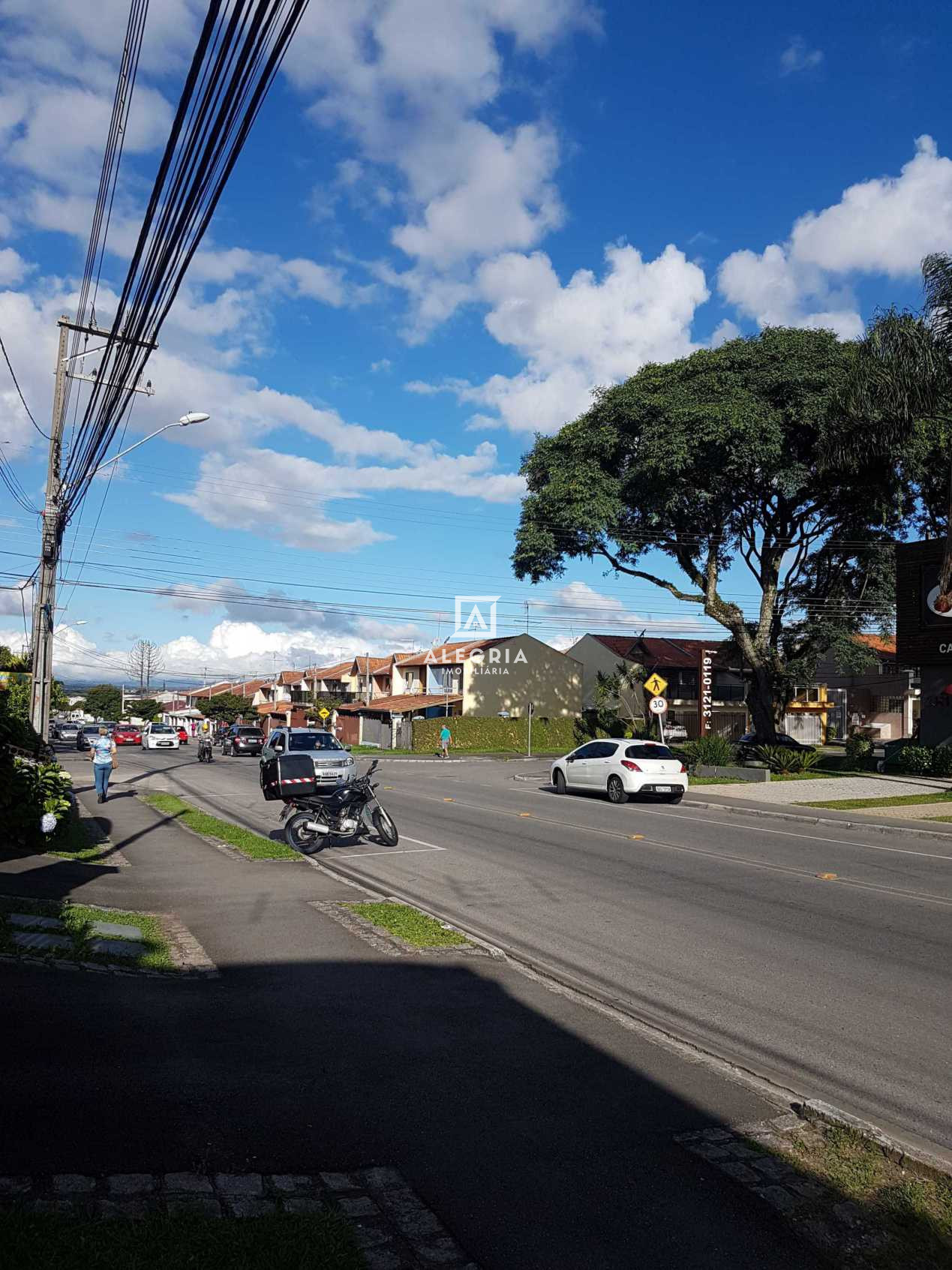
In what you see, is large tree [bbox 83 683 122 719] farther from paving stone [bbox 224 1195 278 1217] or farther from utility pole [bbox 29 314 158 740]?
paving stone [bbox 224 1195 278 1217]

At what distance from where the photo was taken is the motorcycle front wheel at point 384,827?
15.2 meters

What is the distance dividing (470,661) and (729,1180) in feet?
195

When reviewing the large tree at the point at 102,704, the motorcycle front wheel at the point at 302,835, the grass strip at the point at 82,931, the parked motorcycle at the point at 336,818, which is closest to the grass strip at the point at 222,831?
the motorcycle front wheel at the point at 302,835

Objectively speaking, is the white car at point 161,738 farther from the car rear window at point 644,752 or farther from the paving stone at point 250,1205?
the paving stone at point 250,1205

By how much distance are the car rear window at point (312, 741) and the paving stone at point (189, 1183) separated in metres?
22.1

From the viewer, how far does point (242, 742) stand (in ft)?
169

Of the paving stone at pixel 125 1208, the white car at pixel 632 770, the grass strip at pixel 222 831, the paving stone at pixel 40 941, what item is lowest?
the grass strip at pixel 222 831

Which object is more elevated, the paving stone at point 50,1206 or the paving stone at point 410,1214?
the paving stone at point 50,1206

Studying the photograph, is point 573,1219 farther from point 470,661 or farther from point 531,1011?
point 470,661

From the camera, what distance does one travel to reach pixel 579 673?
68.1 m

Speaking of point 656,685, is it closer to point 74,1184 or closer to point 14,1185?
point 74,1184

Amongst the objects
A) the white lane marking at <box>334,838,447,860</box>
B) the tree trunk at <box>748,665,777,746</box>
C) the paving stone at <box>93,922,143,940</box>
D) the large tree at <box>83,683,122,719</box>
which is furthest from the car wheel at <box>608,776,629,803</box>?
the large tree at <box>83,683,122,719</box>

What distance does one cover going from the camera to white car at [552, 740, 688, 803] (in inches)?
939

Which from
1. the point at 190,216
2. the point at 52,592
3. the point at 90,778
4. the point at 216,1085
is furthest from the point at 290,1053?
the point at 90,778
